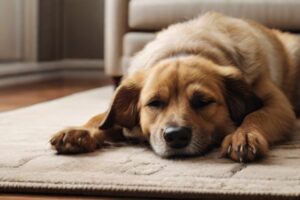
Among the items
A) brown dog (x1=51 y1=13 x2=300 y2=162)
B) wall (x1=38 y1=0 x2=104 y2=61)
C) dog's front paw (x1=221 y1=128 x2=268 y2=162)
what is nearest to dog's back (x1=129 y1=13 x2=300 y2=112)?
brown dog (x1=51 y1=13 x2=300 y2=162)

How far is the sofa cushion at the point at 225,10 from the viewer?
2.81 metres

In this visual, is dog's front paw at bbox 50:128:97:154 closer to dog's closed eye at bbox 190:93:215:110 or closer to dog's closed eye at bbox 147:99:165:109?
dog's closed eye at bbox 147:99:165:109

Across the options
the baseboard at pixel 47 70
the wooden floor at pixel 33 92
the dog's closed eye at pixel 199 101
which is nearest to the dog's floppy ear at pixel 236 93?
the dog's closed eye at pixel 199 101

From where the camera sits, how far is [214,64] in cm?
176

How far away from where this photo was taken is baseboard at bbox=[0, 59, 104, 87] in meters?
4.40

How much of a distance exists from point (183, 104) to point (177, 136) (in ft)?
0.35

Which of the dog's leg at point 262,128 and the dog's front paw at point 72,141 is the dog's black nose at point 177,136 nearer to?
the dog's leg at point 262,128

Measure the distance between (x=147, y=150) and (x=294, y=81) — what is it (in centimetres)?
88

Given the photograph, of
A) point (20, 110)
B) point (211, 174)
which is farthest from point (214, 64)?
point (20, 110)

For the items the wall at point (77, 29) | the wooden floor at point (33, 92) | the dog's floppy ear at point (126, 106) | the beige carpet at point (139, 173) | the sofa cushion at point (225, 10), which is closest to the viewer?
the beige carpet at point (139, 173)

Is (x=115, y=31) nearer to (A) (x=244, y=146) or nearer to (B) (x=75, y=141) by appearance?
(B) (x=75, y=141)

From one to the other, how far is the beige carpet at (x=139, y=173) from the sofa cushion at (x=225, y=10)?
3.66 feet

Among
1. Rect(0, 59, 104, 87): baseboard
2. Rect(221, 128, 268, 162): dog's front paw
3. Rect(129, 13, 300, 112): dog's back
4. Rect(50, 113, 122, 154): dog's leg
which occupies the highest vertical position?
Rect(129, 13, 300, 112): dog's back

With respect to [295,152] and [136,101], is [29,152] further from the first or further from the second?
[295,152]
